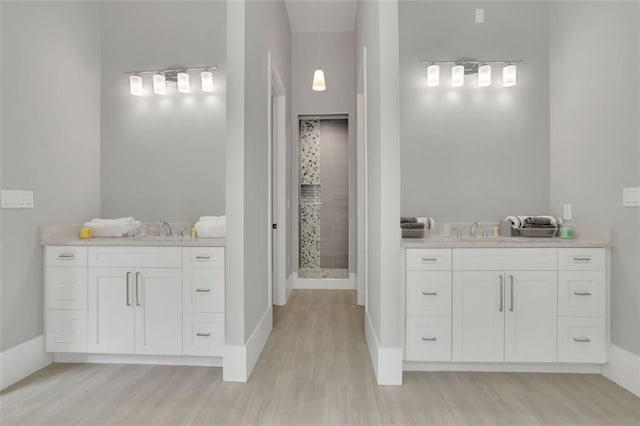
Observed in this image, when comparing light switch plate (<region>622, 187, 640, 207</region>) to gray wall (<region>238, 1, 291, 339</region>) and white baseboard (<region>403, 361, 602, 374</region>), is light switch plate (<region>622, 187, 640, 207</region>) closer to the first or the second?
white baseboard (<region>403, 361, 602, 374</region>)

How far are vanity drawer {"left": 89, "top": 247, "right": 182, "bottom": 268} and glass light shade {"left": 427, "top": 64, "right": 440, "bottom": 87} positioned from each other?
7.94 feet

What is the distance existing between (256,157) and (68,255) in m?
1.46

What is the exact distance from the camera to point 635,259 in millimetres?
2258

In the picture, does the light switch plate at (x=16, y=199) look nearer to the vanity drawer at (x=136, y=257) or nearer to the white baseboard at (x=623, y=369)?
the vanity drawer at (x=136, y=257)

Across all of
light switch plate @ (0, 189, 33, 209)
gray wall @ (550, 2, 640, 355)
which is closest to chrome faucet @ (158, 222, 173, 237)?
light switch plate @ (0, 189, 33, 209)

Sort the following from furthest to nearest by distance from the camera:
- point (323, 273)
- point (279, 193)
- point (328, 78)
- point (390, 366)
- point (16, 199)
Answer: point (323, 273) < point (328, 78) < point (279, 193) < point (16, 199) < point (390, 366)

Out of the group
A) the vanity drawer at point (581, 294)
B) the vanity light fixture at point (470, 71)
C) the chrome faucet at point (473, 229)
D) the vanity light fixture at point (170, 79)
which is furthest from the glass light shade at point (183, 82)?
the vanity drawer at point (581, 294)

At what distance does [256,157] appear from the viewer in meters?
2.73

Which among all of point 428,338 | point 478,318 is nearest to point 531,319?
point 478,318

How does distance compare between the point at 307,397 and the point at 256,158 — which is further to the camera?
the point at 256,158

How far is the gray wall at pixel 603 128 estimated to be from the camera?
228 cm

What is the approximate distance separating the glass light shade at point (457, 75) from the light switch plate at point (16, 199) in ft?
10.9

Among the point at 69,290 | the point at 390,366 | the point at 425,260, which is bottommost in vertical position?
the point at 390,366

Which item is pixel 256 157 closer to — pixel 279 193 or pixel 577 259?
pixel 279 193
